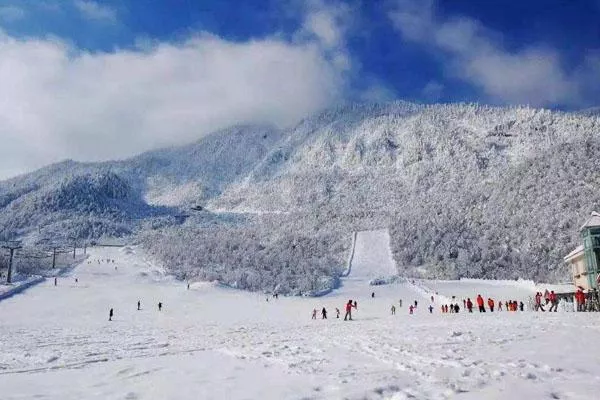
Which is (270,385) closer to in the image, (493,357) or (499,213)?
(493,357)

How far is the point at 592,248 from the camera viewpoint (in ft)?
139

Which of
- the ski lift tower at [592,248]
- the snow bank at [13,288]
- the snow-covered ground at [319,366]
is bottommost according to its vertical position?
the snow-covered ground at [319,366]

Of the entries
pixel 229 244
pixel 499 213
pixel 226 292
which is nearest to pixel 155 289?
pixel 226 292

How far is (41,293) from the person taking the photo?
5419 cm

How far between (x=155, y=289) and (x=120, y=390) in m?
60.0

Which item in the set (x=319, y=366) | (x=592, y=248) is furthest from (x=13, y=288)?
(x=592, y=248)

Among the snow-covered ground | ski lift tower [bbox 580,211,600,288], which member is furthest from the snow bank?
ski lift tower [bbox 580,211,600,288]

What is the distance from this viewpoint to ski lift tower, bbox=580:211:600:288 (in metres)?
41.9

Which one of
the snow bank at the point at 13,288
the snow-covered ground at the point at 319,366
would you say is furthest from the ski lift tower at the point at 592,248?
the snow bank at the point at 13,288

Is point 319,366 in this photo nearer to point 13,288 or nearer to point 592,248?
point 592,248

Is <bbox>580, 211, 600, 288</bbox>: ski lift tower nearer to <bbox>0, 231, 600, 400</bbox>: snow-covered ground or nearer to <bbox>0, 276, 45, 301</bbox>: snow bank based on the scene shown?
<bbox>0, 231, 600, 400</bbox>: snow-covered ground

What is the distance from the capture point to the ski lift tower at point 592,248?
41.9m

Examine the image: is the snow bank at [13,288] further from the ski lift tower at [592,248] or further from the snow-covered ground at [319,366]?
the ski lift tower at [592,248]

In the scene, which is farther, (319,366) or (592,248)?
(592,248)
